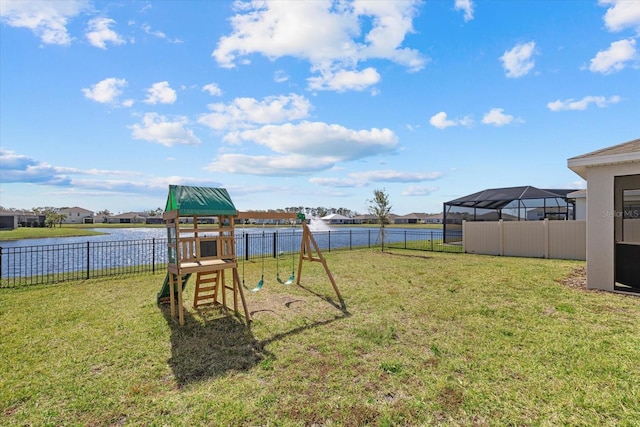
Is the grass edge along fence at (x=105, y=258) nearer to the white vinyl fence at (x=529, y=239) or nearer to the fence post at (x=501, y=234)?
the white vinyl fence at (x=529, y=239)

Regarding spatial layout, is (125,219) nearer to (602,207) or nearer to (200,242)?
(200,242)

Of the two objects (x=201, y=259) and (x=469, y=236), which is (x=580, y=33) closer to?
(x=469, y=236)

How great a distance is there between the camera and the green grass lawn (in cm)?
270

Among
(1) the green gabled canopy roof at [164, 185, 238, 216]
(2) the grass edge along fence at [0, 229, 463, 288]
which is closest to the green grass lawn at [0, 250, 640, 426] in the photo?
(1) the green gabled canopy roof at [164, 185, 238, 216]

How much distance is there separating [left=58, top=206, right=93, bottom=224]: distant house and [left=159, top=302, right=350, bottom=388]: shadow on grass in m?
93.7

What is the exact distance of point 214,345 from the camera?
Answer: 4.23 m

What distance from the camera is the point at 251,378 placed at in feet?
10.8

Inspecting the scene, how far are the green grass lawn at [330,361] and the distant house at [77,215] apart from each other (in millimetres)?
92104

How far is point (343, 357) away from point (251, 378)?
110 centimetres

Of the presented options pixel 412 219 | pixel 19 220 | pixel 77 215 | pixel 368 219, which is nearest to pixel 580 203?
pixel 368 219

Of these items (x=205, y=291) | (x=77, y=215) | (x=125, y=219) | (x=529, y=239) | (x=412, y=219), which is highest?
(x=77, y=215)

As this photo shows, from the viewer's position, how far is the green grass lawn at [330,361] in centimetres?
270

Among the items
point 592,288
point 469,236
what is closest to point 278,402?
point 592,288

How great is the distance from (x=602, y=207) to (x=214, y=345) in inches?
326
